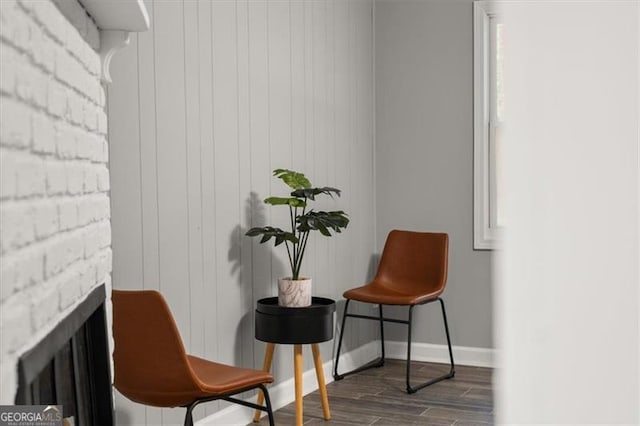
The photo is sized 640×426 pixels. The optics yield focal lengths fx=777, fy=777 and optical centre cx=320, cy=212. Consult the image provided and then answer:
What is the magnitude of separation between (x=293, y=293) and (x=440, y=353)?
6.42 ft

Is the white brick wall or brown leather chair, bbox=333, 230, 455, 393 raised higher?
the white brick wall

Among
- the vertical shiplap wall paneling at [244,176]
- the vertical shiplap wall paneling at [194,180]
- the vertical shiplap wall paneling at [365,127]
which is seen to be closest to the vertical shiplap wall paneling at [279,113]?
the vertical shiplap wall paneling at [244,176]

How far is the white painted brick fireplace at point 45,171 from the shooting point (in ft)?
4.21

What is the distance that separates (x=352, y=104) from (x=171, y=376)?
2.86 meters

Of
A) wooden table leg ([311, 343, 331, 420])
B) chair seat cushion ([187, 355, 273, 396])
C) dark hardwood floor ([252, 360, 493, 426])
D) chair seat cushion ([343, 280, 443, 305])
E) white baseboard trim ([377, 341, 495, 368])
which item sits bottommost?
dark hardwood floor ([252, 360, 493, 426])

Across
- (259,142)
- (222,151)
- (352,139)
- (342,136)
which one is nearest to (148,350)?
(222,151)

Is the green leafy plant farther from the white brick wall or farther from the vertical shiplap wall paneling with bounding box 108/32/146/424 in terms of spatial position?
the white brick wall

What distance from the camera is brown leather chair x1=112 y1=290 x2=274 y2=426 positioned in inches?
111

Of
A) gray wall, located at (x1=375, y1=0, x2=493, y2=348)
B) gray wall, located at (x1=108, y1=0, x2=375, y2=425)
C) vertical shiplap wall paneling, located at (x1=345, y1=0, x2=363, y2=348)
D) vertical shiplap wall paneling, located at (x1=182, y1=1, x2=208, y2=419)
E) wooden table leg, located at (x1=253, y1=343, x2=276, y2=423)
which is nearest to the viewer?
gray wall, located at (x1=108, y1=0, x2=375, y2=425)

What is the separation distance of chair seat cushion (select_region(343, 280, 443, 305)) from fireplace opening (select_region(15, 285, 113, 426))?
2.49 m

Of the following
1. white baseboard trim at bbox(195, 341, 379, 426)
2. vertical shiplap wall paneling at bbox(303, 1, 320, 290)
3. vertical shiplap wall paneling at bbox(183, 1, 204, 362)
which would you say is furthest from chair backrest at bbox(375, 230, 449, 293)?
vertical shiplap wall paneling at bbox(183, 1, 204, 362)

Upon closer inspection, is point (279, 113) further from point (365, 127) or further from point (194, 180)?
point (365, 127)

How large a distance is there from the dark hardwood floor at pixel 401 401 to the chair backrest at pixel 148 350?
122 cm

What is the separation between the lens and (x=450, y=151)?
212 inches
